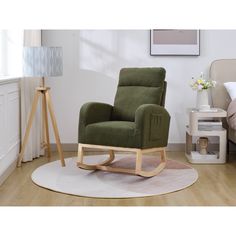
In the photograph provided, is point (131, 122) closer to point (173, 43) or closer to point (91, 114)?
point (91, 114)

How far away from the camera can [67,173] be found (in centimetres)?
429

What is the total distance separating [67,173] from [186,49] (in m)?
2.08

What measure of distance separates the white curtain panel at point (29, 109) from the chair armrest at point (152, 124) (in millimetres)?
1412

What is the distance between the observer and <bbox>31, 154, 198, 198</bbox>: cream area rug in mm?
3672

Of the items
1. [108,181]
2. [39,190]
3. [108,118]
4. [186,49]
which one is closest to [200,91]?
[186,49]

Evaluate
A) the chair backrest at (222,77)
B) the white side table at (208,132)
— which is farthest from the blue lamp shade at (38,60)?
the chair backrest at (222,77)

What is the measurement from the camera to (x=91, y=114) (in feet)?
14.1

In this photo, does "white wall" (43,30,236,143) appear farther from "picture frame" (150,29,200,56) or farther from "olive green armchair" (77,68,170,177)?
"olive green armchair" (77,68,170,177)

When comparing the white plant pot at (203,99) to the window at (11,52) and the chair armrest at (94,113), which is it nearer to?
the chair armrest at (94,113)

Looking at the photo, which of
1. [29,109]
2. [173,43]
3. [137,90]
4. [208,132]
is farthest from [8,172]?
[173,43]

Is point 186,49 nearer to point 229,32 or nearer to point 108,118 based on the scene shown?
point 229,32

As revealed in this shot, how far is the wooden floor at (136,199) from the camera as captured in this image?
11.2 ft

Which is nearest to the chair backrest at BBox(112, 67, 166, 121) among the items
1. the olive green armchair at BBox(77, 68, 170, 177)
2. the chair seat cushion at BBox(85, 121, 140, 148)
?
the olive green armchair at BBox(77, 68, 170, 177)

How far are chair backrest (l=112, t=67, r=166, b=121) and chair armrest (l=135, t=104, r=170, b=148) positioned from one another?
0.26 metres
